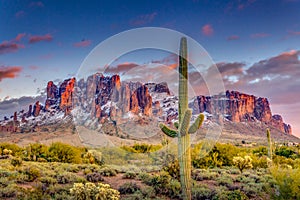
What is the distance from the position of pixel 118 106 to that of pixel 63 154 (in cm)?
3316

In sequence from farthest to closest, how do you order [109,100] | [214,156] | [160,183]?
1. [109,100]
2. [214,156]
3. [160,183]

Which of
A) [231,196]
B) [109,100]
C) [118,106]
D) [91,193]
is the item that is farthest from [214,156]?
[109,100]

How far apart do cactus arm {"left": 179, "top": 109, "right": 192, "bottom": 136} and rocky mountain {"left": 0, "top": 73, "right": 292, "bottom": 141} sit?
1531 cm

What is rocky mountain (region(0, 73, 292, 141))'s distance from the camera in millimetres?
45750

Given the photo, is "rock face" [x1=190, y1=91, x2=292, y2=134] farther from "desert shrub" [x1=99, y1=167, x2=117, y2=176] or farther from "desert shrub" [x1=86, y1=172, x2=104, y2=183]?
"desert shrub" [x1=86, y1=172, x2=104, y2=183]

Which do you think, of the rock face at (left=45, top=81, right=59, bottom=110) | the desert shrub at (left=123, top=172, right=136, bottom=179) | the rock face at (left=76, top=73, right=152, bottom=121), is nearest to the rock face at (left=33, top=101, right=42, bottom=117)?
the rock face at (left=45, top=81, right=59, bottom=110)

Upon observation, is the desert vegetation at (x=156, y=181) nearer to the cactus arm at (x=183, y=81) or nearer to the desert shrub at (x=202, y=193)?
the desert shrub at (x=202, y=193)

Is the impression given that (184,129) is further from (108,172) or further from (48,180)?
(108,172)

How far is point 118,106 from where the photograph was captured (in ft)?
196

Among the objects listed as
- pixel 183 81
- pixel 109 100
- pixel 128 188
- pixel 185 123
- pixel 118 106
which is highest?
pixel 109 100

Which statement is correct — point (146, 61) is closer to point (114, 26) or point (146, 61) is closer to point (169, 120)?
point (114, 26)

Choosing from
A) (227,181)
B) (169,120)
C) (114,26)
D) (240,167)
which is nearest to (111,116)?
(169,120)

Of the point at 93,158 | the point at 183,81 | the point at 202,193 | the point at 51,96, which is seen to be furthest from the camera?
the point at 51,96

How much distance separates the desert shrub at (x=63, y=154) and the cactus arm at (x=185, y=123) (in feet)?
55.3
